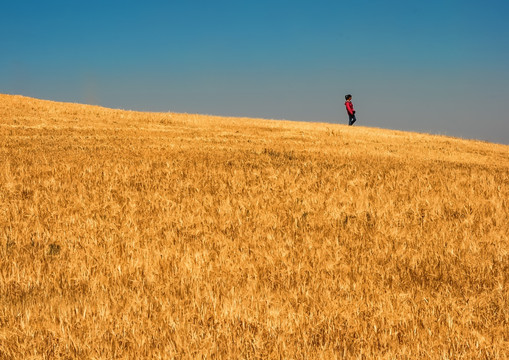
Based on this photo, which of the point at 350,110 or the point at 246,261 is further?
the point at 350,110

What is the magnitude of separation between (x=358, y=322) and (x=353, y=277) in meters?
1.18

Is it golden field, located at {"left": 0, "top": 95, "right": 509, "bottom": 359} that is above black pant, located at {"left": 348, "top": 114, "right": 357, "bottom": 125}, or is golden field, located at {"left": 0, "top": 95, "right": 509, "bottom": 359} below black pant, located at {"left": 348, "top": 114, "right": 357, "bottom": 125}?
below

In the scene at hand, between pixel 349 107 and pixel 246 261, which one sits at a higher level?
pixel 349 107

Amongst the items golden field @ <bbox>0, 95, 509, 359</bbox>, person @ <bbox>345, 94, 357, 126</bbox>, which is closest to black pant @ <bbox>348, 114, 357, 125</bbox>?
person @ <bbox>345, 94, 357, 126</bbox>

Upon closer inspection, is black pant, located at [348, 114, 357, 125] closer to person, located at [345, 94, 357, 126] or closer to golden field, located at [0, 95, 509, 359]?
person, located at [345, 94, 357, 126]

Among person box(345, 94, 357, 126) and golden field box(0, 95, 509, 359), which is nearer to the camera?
golden field box(0, 95, 509, 359)

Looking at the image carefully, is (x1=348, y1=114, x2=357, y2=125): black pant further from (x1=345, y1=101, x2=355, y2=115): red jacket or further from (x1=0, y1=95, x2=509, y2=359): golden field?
(x1=0, y1=95, x2=509, y2=359): golden field

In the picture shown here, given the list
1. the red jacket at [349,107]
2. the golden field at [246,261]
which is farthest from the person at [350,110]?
the golden field at [246,261]

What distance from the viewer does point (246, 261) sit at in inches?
209

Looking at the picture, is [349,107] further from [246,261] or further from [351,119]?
[246,261]

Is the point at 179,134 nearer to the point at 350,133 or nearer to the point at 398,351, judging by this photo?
the point at 350,133

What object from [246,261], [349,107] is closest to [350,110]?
[349,107]

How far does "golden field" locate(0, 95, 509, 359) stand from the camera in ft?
11.6

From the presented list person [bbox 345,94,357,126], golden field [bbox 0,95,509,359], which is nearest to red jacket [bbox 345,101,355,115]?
person [bbox 345,94,357,126]
